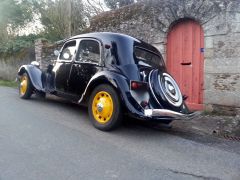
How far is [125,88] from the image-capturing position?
4.98 metres

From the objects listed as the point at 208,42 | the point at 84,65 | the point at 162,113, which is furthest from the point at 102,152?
the point at 208,42

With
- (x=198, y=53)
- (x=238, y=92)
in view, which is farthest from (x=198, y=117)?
(x=198, y=53)

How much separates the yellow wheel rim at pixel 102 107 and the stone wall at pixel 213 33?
3.44 metres

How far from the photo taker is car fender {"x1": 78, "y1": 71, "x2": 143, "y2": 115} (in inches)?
192

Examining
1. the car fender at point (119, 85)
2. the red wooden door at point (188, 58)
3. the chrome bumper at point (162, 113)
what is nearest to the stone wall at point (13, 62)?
the red wooden door at point (188, 58)

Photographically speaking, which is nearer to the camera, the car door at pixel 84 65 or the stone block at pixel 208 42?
the car door at pixel 84 65

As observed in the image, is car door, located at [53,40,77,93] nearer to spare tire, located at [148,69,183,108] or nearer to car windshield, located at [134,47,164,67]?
car windshield, located at [134,47,164,67]

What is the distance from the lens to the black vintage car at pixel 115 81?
4.97m

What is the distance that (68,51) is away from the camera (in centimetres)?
665

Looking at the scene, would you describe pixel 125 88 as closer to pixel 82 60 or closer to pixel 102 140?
pixel 102 140

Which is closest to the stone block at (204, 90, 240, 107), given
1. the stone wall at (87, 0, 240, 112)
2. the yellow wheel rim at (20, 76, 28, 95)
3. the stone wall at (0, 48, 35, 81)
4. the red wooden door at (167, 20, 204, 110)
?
the stone wall at (87, 0, 240, 112)

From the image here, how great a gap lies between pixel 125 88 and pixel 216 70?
3.47 metres

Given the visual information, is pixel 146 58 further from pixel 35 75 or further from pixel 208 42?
pixel 35 75

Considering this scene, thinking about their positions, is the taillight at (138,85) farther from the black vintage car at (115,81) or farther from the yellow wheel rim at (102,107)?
the yellow wheel rim at (102,107)
